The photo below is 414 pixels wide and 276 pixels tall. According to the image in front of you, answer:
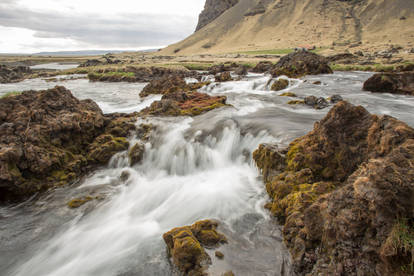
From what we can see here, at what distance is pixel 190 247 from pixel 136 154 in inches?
276

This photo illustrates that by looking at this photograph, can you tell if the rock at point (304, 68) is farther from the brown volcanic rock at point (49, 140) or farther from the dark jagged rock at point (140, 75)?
the brown volcanic rock at point (49, 140)

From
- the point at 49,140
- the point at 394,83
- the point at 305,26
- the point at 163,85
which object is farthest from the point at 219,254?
the point at 305,26

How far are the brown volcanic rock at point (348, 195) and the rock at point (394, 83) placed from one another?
615 inches

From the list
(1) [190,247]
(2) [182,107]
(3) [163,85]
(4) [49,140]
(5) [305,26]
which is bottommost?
Result: (1) [190,247]

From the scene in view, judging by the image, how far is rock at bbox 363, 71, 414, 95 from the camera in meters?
17.8

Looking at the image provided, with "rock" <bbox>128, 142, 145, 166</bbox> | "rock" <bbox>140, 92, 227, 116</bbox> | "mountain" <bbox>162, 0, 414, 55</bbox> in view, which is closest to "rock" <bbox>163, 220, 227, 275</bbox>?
"rock" <bbox>128, 142, 145, 166</bbox>

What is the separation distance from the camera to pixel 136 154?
434 inches

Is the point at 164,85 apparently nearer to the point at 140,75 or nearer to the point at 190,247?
the point at 140,75

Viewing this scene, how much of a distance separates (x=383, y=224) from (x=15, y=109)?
14.0m

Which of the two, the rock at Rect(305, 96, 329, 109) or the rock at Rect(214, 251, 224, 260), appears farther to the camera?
the rock at Rect(305, 96, 329, 109)

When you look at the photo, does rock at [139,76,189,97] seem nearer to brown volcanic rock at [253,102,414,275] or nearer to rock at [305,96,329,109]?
rock at [305,96,329,109]

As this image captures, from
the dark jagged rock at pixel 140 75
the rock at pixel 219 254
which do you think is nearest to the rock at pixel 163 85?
the dark jagged rock at pixel 140 75

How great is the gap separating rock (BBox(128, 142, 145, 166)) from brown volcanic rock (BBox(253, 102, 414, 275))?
6.10 metres

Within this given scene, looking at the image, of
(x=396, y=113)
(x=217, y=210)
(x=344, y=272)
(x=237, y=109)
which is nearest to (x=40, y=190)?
(x=217, y=210)
